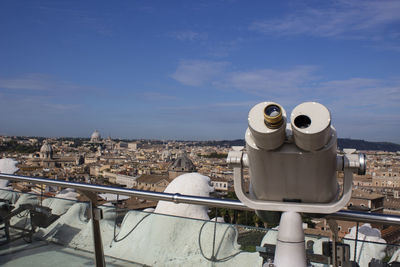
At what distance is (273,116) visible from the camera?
1.31m

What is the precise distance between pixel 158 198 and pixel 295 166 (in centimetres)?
Result: 94

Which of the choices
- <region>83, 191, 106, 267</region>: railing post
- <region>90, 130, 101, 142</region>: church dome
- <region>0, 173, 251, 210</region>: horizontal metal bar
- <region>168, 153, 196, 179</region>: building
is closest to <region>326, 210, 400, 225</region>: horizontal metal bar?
<region>0, 173, 251, 210</region>: horizontal metal bar

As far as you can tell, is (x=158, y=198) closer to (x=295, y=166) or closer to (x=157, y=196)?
(x=157, y=196)

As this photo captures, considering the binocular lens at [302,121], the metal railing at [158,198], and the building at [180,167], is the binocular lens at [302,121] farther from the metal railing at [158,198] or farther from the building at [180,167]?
the building at [180,167]

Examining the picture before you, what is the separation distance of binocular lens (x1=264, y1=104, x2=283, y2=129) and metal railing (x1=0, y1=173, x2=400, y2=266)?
446mm

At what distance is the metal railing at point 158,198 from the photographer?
157 cm

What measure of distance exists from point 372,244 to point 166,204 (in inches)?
138

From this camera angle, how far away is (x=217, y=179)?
61.6 meters

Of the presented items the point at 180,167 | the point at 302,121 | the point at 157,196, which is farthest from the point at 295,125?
the point at 180,167

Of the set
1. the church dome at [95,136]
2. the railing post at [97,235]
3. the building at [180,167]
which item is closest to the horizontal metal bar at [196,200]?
the railing post at [97,235]

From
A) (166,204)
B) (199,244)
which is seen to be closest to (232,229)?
(199,244)

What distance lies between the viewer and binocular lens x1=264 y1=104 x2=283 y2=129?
1307 mm

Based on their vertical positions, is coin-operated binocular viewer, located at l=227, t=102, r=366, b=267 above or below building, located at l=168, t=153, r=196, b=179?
above

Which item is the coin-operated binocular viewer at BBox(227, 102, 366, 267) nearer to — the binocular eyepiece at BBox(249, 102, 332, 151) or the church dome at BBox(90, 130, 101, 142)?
the binocular eyepiece at BBox(249, 102, 332, 151)
